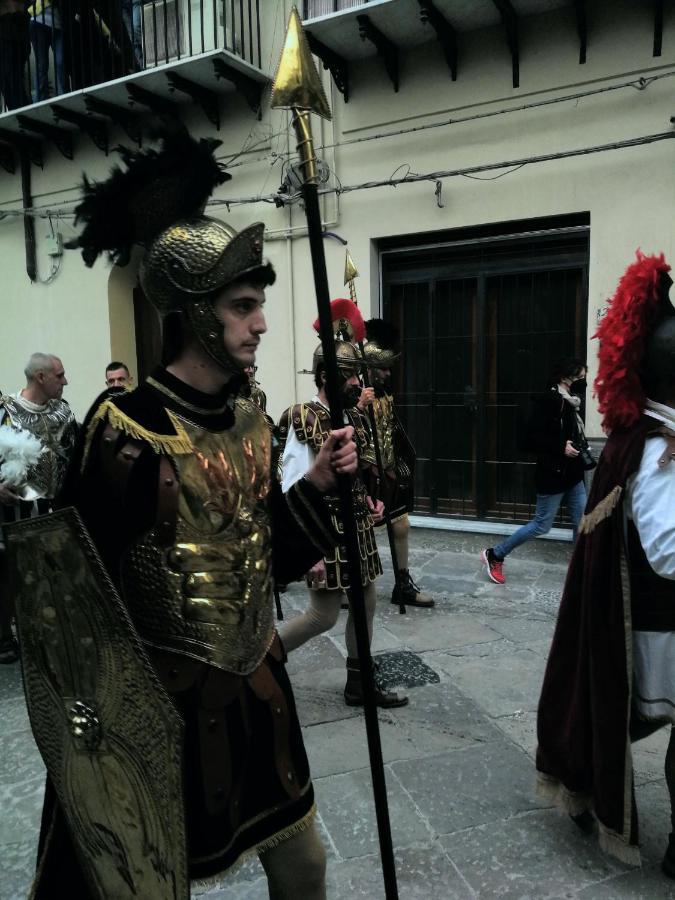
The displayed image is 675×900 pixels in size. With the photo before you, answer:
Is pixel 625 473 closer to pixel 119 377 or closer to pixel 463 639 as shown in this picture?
pixel 463 639

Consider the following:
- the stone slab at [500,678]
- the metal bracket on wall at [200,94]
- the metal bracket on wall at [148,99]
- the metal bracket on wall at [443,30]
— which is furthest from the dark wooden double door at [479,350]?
the metal bracket on wall at [148,99]

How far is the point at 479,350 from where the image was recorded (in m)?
7.33

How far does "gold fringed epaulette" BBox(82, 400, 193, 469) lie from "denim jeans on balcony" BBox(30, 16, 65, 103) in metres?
9.55

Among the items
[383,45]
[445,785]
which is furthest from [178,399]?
[383,45]

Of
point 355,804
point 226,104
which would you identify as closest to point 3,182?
point 226,104

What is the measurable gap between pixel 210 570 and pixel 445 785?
1.95 m

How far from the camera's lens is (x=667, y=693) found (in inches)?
89.6

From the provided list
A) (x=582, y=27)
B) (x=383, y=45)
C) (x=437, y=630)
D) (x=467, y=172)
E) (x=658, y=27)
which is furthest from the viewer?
(x=383, y=45)

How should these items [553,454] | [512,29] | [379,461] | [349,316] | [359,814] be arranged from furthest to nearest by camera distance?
[512,29] < [553,454] < [379,461] < [349,316] < [359,814]

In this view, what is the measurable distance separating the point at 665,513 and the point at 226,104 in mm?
7919

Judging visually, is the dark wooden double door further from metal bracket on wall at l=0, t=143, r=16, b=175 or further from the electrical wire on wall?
metal bracket on wall at l=0, t=143, r=16, b=175

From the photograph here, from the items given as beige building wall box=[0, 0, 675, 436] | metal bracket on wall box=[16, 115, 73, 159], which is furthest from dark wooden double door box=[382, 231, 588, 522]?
metal bracket on wall box=[16, 115, 73, 159]

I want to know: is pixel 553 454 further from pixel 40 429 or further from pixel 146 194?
pixel 146 194

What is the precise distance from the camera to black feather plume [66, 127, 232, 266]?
1681mm
